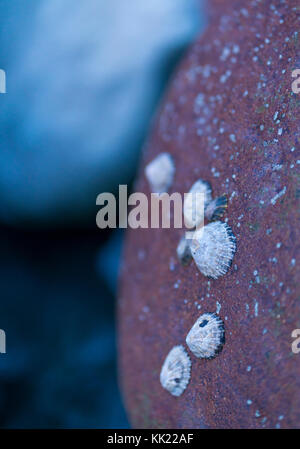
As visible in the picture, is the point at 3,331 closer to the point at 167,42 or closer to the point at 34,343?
the point at 34,343

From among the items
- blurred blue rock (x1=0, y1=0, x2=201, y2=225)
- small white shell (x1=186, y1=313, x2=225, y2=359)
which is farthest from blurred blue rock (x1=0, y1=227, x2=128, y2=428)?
small white shell (x1=186, y1=313, x2=225, y2=359)

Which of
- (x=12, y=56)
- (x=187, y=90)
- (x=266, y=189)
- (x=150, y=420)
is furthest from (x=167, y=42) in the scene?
(x=150, y=420)

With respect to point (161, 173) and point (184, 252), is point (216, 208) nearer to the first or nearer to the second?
point (184, 252)

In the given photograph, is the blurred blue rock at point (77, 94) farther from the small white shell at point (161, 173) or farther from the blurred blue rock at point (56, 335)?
the small white shell at point (161, 173)

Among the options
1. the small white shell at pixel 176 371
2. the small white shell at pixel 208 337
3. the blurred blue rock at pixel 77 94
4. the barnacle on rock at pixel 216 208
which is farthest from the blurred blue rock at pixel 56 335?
the barnacle on rock at pixel 216 208

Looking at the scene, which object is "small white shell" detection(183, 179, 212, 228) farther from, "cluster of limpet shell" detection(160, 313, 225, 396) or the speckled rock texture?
"cluster of limpet shell" detection(160, 313, 225, 396)
